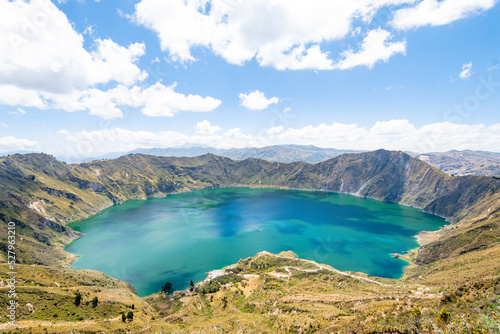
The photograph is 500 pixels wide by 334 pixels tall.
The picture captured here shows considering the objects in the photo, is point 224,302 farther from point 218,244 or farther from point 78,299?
point 218,244

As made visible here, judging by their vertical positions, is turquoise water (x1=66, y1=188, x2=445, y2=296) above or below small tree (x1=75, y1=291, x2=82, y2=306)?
below

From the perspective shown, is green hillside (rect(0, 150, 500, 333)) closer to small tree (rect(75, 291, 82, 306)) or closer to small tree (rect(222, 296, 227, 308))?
small tree (rect(222, 296, 227, 308))

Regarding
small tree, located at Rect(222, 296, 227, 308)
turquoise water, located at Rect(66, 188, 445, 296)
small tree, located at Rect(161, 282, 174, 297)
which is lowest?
turquoise water, located at Rect(66, 188, 445, 296)

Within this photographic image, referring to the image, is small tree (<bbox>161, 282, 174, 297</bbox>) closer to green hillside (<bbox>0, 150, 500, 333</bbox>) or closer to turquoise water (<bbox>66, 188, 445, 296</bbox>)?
green hillside (<bbox>0, 150, 500, 333</bbox>)

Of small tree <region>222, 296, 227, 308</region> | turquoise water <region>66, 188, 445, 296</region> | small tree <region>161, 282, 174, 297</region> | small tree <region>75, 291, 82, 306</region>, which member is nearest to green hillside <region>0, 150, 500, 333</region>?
small tree <region>222, 296, 227, 308</region>

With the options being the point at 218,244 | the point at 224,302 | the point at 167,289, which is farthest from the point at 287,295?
the point at 218,244

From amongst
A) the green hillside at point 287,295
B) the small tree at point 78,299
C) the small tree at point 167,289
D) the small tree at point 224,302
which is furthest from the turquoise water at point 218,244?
the small tree at point 224,302

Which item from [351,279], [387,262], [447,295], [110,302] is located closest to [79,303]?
[110,302]

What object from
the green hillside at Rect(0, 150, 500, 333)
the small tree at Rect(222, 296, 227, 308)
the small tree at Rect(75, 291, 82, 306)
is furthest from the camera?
the small tree at Rect(222, 296, 227, 308)

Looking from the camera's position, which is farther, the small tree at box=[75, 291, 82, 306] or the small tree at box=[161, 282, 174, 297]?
the small tree at box=[161, 282, 174, 297]

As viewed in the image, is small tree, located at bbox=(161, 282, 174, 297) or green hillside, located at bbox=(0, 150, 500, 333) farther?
small tree, located at bbox=(161, 282, 174, 297)

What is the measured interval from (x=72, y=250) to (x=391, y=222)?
24519cm

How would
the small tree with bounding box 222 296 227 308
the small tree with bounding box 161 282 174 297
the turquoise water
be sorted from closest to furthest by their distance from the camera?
the small tree with bounding box 222 296 227 308 → the small tree with bounding box 161 282 174 297 → the turquoise water

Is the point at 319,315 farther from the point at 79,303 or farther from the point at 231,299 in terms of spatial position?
the point at 79,303
